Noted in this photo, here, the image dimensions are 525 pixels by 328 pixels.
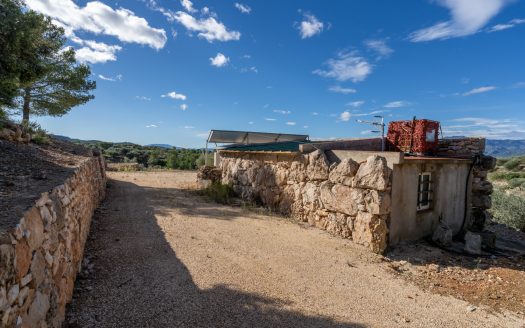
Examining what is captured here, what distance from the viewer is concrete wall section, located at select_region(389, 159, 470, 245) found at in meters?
6.98

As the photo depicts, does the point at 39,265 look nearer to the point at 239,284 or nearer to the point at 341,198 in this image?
the point at 239,284

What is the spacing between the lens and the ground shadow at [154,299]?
3541 millimetres

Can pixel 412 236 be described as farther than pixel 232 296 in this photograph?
Yes

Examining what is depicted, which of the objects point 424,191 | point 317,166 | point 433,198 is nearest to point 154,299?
point 317,166

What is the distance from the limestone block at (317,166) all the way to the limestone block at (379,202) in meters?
1.53

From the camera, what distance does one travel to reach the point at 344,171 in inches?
292

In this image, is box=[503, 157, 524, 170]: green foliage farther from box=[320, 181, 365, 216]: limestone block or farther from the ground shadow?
the ground shadow

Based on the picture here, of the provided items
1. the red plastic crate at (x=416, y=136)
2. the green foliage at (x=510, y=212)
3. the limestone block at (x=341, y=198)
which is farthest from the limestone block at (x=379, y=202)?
the green foliage at (x=510, y=212)

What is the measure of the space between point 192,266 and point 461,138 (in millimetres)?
9165

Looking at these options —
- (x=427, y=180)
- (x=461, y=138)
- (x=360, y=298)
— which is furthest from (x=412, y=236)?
(x=461, y=138)

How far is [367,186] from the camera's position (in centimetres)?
682

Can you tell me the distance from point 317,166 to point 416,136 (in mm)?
3830

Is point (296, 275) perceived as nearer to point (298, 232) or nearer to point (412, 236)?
point (298, 232)

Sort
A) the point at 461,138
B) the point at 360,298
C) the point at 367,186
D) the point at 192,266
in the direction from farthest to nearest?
1. the point at 461,138
2. the point at 367,186
3. the point at 192,266
4. the point at 360,298
